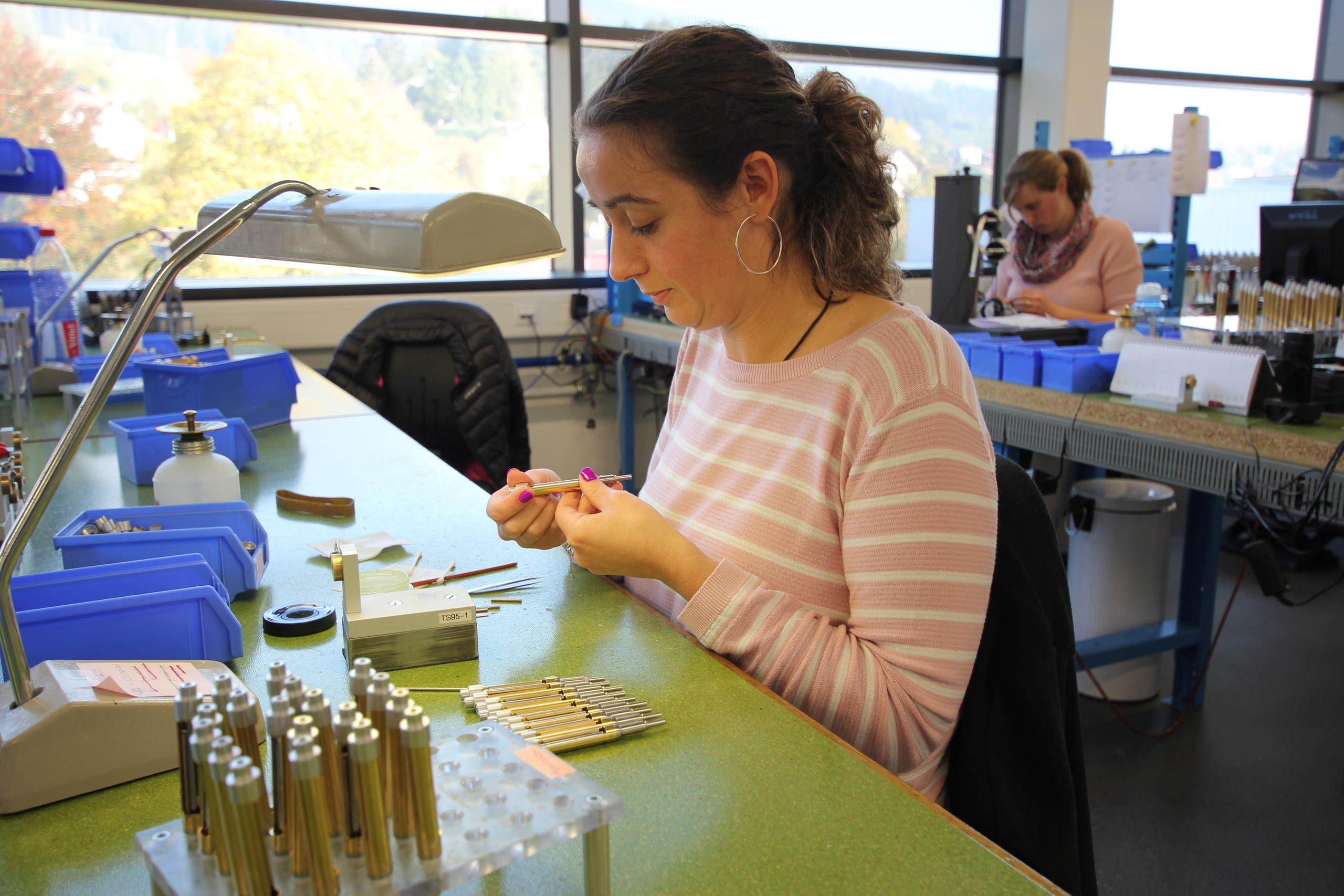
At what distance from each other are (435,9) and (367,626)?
3664 millimetres

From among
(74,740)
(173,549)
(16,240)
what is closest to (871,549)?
(74,740)

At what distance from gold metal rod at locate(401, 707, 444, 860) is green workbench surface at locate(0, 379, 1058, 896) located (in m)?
0.13

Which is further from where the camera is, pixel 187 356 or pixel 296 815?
pixel 187 356

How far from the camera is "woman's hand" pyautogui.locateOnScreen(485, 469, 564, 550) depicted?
120cm

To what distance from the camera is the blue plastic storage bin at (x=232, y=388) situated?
2037mm

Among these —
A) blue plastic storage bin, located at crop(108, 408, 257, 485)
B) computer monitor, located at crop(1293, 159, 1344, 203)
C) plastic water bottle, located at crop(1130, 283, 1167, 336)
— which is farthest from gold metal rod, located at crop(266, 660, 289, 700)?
computer monitor, located at crop(1293, 159, 1344, 203)

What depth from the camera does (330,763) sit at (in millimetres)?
530

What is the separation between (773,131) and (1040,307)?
2882 mm

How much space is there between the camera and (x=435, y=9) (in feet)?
13.1

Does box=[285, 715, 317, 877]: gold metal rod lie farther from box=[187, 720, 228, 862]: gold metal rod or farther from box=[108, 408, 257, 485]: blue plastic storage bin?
box=[108, 408, 257, 485]: blue plastic storage bin

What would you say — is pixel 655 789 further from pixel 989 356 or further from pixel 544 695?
pixel 989 356

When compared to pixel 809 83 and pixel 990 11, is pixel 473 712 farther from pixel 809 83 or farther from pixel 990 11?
pixel 990 11

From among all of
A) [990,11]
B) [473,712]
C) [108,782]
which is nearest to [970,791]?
[473,712]

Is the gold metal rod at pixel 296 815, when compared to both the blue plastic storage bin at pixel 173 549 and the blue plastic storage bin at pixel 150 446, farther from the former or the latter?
the blue plastic storage bin at pixel 150 446
